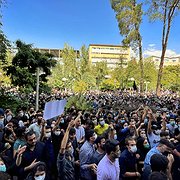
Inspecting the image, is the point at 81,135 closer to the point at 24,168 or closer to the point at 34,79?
the point at 24,168

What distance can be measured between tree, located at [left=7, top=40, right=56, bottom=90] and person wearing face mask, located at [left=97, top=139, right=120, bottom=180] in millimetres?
10347

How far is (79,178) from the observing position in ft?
16.6

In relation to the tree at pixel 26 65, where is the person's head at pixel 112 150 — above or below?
below

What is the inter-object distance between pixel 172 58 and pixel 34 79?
14685 centimetres

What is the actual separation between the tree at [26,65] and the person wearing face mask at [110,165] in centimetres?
1035

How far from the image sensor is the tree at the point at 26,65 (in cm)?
1356

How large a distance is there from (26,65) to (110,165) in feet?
35.4

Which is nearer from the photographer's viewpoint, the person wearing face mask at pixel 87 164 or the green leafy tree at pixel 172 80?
the person wearing face mask at pixel 87 164

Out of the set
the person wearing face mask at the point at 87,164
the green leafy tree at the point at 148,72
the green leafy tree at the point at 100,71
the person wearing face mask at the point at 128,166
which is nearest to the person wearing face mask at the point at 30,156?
the person wearing face mask at the point at 87,164

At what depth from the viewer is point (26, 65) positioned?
45.1ft

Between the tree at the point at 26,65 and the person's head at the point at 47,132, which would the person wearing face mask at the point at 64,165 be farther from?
the tree at the point at 26,65

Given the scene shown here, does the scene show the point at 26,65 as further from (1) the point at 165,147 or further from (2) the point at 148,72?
(2) the point at 148,72

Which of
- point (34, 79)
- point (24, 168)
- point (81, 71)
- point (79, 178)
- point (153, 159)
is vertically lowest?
point (79, 178)

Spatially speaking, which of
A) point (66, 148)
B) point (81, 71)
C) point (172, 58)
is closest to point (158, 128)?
point (66, 148)
